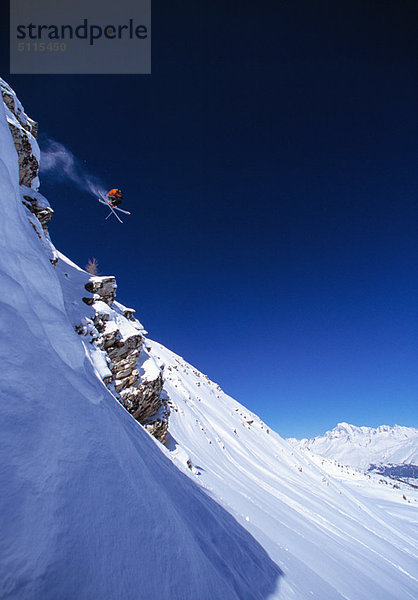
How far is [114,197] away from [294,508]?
23.8m

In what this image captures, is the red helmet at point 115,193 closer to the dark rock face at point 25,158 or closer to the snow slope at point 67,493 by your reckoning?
the dark rock face at point 25,158

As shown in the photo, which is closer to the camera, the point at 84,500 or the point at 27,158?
the point at 84,500

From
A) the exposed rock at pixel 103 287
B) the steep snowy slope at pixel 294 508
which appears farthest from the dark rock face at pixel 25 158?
the steep snowy slope at pixel 294 508

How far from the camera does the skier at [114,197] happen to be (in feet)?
49.7

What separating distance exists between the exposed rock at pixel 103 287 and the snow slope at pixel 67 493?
983 centimetres

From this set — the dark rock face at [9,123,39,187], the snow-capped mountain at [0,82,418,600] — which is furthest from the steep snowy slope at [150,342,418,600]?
the dark rock face at [9,123,39,187]

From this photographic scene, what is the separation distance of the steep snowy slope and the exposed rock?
258 inches

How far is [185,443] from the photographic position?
59.2 feet

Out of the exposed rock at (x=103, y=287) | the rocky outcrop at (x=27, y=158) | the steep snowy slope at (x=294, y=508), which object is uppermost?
the rocky outcrop at (x=27, y=158)

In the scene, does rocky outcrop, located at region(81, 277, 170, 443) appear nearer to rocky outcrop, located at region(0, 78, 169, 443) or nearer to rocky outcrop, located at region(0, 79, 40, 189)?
rocky outcrop, located at region(0, 78, 169, 443)

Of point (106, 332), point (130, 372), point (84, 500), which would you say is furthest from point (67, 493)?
point (130, 372)

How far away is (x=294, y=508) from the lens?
15.4 metres

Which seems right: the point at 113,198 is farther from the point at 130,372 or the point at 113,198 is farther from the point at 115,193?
the point at 130,372

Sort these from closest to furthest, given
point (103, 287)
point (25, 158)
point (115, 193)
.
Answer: point (25, 158), point (115, 193), point (103, 287)
